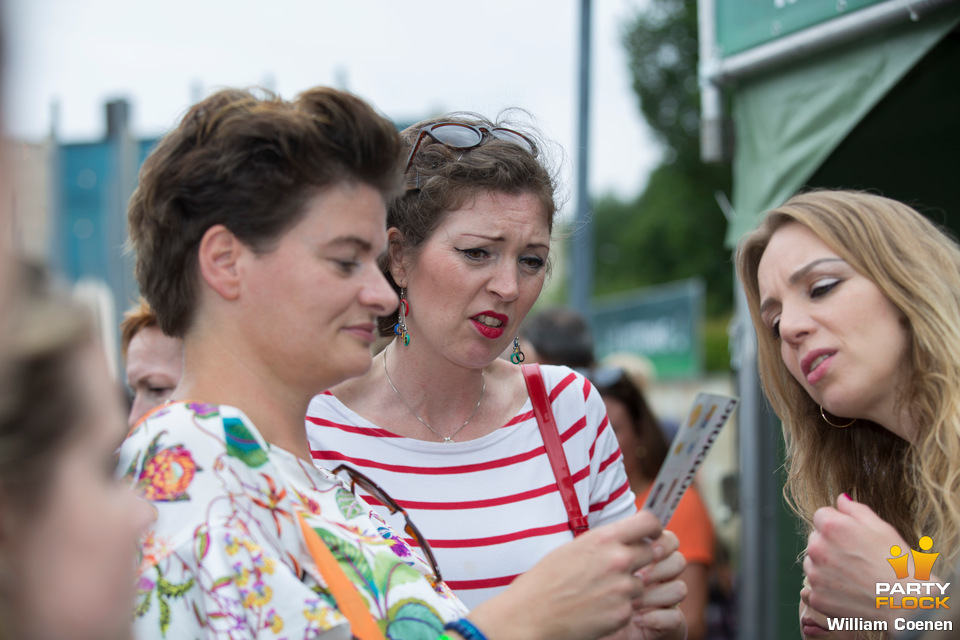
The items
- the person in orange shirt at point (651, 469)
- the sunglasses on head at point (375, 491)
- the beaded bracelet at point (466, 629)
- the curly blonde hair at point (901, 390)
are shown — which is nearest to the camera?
the beaded bracelet at point (466, 629)

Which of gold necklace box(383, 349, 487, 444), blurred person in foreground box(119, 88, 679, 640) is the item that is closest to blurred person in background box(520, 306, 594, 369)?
gold necklace box(383, 349, 487, 444)

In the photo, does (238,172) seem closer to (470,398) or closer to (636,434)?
(470,398)

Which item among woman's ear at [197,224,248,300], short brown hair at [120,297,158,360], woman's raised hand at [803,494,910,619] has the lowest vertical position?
woman's raised hand at [803,494,910,619]

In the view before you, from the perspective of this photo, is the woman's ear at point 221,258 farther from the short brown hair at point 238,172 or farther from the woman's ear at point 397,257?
the woman's ear at point 397,257

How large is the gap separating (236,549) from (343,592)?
186 millimetres

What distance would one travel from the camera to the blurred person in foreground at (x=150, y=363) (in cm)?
287

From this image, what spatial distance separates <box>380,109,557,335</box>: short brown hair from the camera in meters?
2.28

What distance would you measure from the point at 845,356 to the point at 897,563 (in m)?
0.49

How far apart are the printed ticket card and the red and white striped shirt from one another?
1.89 ft

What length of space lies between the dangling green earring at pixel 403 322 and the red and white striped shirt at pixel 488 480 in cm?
29

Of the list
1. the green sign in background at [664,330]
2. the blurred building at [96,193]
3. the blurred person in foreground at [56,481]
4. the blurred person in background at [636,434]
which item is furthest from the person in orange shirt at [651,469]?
the green sign in background at [664,330]

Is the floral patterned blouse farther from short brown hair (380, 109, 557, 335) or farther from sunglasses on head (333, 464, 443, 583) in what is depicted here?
short brown hair (380, 109, 557, 335)

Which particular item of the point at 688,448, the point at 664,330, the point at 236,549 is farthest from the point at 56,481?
the point at 664,330

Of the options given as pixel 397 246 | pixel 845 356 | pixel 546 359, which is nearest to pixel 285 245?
pixel 397 246
